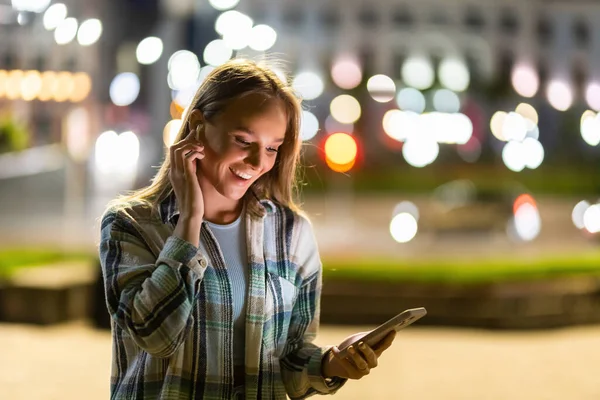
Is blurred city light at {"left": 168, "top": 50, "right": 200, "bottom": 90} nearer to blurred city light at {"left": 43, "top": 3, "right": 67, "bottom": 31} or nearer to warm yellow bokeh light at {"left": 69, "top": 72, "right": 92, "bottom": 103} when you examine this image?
warm yellow bokeh light at {"left": 69, "top": 72, "right": 92, "bottom": 103}

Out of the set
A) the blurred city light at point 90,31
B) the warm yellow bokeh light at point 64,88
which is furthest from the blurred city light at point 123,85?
the blurred city light at point 90,31

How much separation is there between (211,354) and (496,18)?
2824 inches

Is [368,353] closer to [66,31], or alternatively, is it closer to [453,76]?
[66,31]

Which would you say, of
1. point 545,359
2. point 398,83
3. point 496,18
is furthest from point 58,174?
point 496,18

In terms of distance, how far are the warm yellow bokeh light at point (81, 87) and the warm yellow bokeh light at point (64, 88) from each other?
80 mm

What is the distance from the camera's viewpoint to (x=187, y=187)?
85.0 inches

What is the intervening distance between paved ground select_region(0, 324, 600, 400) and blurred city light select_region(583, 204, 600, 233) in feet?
40.3

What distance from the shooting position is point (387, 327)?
7.25ft

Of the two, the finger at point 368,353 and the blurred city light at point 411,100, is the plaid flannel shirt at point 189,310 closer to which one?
the finger at point 368,353

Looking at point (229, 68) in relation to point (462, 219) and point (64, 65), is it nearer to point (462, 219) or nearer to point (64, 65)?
point (64, 65)

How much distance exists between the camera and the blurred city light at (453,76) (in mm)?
64375

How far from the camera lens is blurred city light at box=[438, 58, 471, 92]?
6438cm

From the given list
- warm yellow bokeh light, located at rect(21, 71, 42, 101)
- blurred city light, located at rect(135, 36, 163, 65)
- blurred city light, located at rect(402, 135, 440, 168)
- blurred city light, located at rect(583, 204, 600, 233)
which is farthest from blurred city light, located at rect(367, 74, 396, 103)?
warm yellow bokeh light, located at rect(21, 71, 42, 101)

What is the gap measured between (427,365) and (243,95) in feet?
20.0
